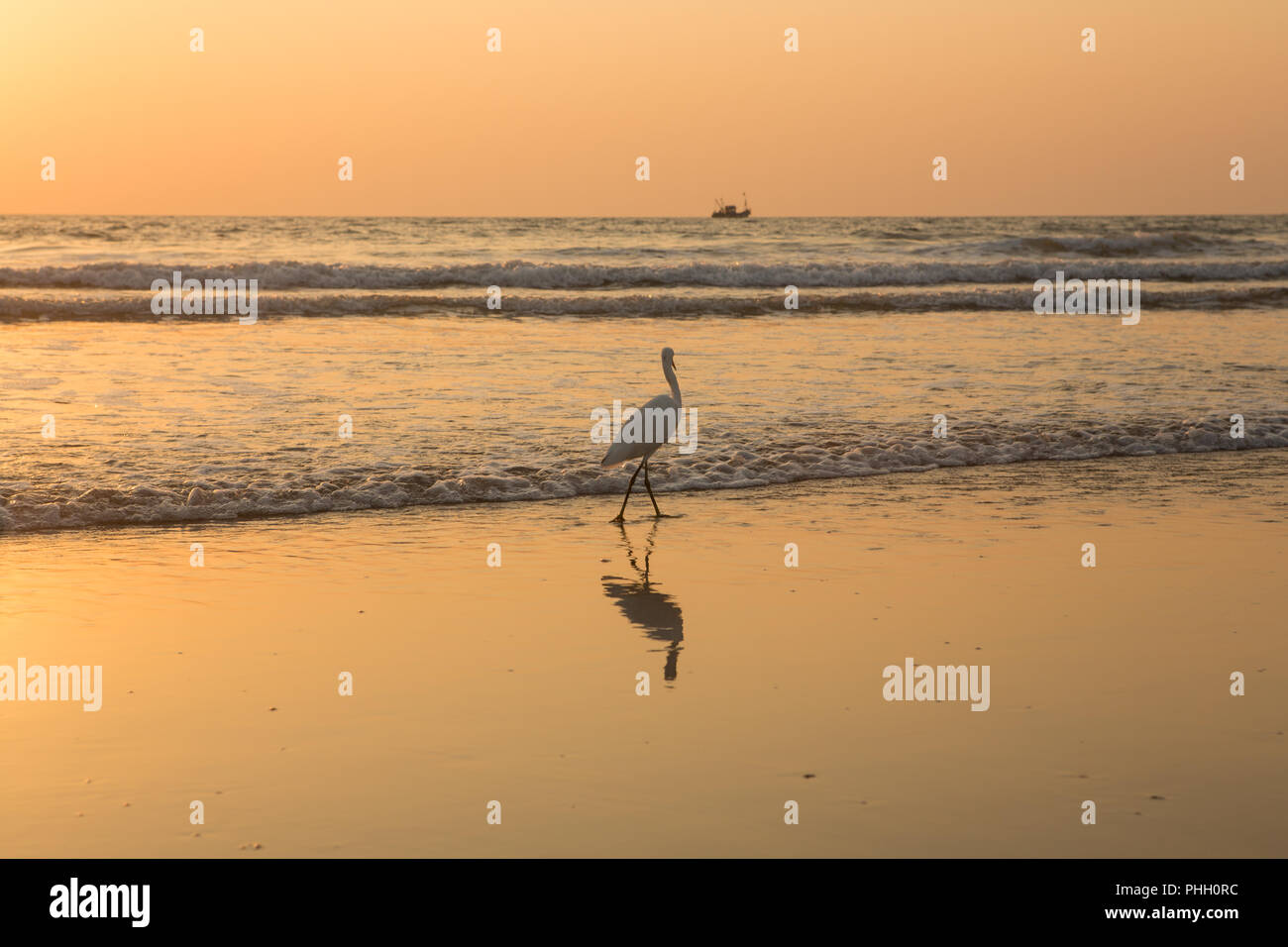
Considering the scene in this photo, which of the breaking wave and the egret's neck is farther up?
the egret's neck

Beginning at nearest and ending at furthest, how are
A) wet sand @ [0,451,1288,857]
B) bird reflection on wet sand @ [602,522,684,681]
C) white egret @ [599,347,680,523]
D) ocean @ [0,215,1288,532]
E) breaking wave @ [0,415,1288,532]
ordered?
wet sand @ [0,451,1288,857] → bird reflection on wet sand @ [602,522,684,681] → breaking wave @ [0,415,1288,532] → white egret @ [599,347,680,523] → ocean @ [0,215,1288,532]

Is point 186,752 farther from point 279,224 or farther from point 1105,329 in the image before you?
point 279,224

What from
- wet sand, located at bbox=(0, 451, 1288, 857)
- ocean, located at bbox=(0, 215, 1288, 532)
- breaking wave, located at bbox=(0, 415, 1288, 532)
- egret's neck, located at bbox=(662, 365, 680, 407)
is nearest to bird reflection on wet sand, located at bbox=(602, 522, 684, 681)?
wet sand, located at bbox=(0, 451, 1288, 857)

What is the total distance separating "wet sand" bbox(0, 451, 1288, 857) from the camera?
180 inches

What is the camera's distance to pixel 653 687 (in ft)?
20.0

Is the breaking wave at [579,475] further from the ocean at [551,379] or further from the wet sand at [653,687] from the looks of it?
the wet sand at [653,687]

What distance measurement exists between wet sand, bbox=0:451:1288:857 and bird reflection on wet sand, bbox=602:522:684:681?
0.09ft

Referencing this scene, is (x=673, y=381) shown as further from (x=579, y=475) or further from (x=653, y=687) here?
(x=653, y=687)

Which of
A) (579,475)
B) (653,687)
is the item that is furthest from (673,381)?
(653,687)

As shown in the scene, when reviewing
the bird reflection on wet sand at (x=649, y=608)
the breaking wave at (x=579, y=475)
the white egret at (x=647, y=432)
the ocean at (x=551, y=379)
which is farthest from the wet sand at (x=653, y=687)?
the ocean at (x=551, y=379)

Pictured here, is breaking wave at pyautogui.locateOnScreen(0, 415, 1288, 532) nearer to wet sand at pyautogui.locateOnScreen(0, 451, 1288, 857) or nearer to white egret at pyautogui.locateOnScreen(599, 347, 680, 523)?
wet sand at pyautogui.locateOnScreen(0, 451, 1288, 857)

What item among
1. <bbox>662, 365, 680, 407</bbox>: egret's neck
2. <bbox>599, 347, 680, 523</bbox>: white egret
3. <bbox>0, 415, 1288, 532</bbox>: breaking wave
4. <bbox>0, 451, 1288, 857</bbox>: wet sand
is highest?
<bbox>662, 365, 680, 407</bbox>: egret's neck

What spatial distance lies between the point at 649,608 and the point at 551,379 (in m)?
10.2
